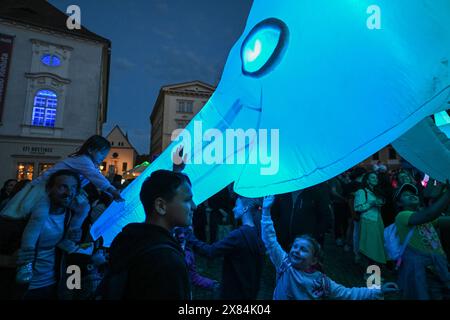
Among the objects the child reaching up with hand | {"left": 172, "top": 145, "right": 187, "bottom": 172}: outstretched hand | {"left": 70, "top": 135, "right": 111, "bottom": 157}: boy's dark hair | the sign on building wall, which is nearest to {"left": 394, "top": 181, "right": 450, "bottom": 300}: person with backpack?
the child reaching up with hand

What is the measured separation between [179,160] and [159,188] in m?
0.73

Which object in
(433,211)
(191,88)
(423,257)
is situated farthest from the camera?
(191,88)

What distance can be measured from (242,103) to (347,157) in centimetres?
75

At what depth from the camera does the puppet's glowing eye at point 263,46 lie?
1603mm

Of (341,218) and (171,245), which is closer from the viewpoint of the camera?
(171,245)

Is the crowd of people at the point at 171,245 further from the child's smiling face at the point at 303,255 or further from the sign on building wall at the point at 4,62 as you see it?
the sign on building wall at the point at 4,62

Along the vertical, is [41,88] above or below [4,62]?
below

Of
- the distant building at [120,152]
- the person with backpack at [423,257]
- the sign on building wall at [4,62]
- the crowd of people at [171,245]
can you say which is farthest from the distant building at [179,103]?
the person with backpack at [423,257]

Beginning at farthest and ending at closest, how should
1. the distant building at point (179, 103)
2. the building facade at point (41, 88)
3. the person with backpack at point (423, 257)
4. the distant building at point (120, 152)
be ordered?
1. the distant building at point (120, 152)
2. the distant building at point (179, 103)
3. the building facade at point (41, 88)
4. the person with backpack at point (423, 257)

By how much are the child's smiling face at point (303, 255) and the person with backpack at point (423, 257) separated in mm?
1210

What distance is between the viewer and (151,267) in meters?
0.98

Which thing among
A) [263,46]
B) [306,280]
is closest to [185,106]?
[263,46]

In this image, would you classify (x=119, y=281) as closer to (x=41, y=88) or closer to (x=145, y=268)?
(x=145, y=268)

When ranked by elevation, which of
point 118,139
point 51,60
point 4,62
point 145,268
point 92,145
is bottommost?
point 145,268
